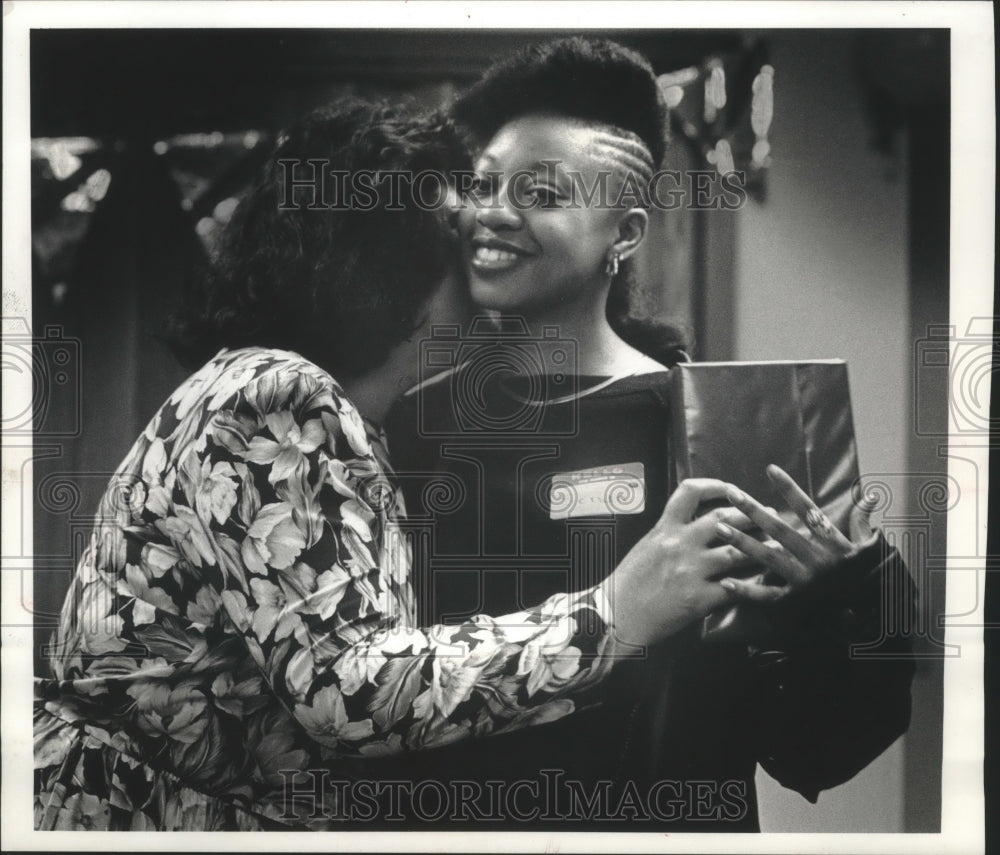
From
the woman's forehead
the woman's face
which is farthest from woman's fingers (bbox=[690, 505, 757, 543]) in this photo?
the woman's forehead

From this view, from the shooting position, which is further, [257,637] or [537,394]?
[537,394]

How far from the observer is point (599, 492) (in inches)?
65.7

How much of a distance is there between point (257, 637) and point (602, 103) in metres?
1.13

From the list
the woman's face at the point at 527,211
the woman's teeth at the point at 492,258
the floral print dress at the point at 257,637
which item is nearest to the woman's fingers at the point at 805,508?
the floral print dress at the point at 257,637

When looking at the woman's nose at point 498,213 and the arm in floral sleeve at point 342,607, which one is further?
the woman's nose at point 498,213

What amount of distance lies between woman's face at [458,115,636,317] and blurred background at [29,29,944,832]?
0.46 feet

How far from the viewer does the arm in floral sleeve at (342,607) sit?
1539 mm

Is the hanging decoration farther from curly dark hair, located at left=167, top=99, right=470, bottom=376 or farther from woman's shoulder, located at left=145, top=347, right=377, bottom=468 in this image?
woman's shoulder, located at left=145, top=347, right=377, bottom=468

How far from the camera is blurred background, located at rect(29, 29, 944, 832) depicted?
1.70 metres

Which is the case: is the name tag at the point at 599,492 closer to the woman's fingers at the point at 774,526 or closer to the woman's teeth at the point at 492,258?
the woman's fingers at the point at 774,526

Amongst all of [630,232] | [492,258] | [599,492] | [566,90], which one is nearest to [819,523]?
[599,492]

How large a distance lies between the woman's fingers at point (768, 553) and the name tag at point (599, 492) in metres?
0.16

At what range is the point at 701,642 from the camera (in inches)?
65.6

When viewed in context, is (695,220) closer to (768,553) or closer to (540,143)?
(540,143)
